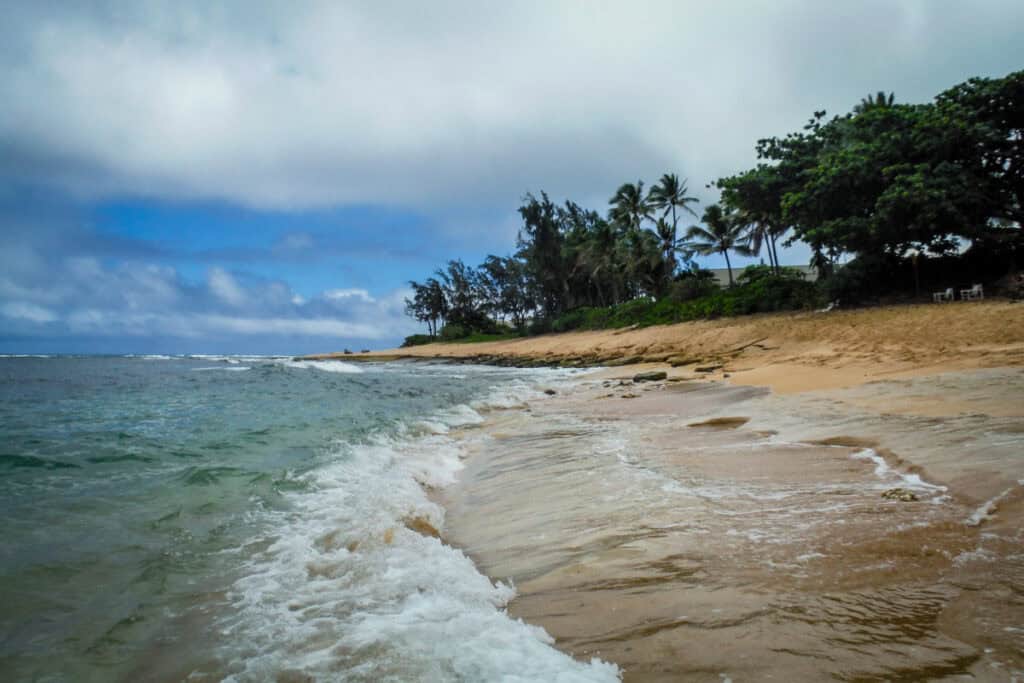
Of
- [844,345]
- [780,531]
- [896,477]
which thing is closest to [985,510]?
[896,477]

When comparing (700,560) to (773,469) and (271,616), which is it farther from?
(271,616)

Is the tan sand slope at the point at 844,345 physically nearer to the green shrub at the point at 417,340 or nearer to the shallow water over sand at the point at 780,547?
the shallow water over sand at the point at 780,547

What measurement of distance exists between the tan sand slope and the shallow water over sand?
3.48 metres

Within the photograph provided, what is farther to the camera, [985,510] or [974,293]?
[974,293]

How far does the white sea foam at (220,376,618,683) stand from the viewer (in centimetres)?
200

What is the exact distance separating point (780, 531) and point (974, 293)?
1961cm

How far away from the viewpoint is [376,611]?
256cm

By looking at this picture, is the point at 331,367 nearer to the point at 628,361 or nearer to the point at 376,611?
the point at 628,361

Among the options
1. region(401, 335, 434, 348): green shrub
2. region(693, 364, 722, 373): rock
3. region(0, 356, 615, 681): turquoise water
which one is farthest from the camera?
region(401, 335, 434, 348): green shrub

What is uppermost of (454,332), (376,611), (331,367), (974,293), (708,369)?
(454,332)

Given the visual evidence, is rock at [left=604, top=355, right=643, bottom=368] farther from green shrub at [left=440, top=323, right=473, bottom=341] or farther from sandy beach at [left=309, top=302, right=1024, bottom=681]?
green shrub at [left=440, top=323, right=473, bottom=341]

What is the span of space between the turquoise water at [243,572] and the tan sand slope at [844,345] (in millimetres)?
7223

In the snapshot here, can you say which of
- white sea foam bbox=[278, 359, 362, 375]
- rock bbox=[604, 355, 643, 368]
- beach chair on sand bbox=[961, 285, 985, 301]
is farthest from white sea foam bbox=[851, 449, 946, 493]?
white sea foam bbox=[278, 359, 362, 375]

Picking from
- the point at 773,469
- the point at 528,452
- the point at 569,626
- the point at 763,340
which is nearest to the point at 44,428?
the point at 528,452
